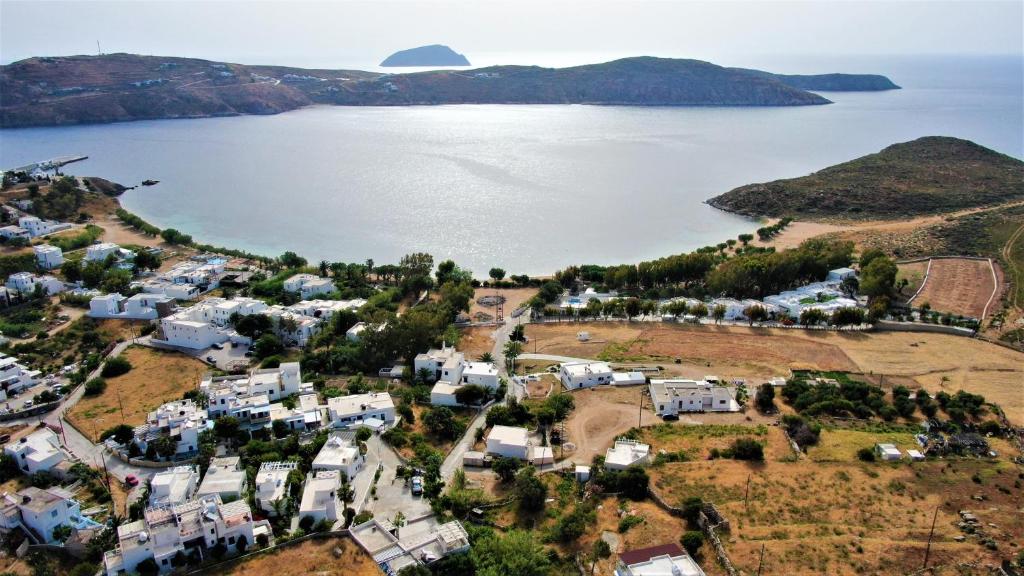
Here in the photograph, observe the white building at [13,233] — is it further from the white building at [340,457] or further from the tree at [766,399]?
the tree at [766,399]

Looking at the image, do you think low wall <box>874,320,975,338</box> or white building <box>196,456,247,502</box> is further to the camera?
low wall <box>874,320,975,338</box>

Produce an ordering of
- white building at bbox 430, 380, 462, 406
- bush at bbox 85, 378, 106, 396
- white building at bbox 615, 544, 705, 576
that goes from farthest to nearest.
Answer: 1. white building at bbox 430, 380, 462, 406
2. bush at bbox 85, 378, 106, 396
3. white building at bbox 615, 544, 705, 576

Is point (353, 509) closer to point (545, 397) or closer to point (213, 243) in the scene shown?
point (545, 397)

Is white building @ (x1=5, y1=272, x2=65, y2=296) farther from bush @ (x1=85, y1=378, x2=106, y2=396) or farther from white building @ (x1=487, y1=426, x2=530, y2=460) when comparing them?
white building @ (x1=487, y1=426, x2=530, y2=460)

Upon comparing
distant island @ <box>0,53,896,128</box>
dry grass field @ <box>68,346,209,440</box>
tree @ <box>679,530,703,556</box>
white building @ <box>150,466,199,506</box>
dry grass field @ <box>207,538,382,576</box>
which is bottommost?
dry grass field @ <box>207,538,382,576</box>

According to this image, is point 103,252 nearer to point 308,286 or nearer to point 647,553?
point 308,286

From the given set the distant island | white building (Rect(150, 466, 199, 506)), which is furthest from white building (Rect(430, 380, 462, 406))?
the distant island

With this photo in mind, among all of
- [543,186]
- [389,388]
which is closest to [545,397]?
[389,388]
